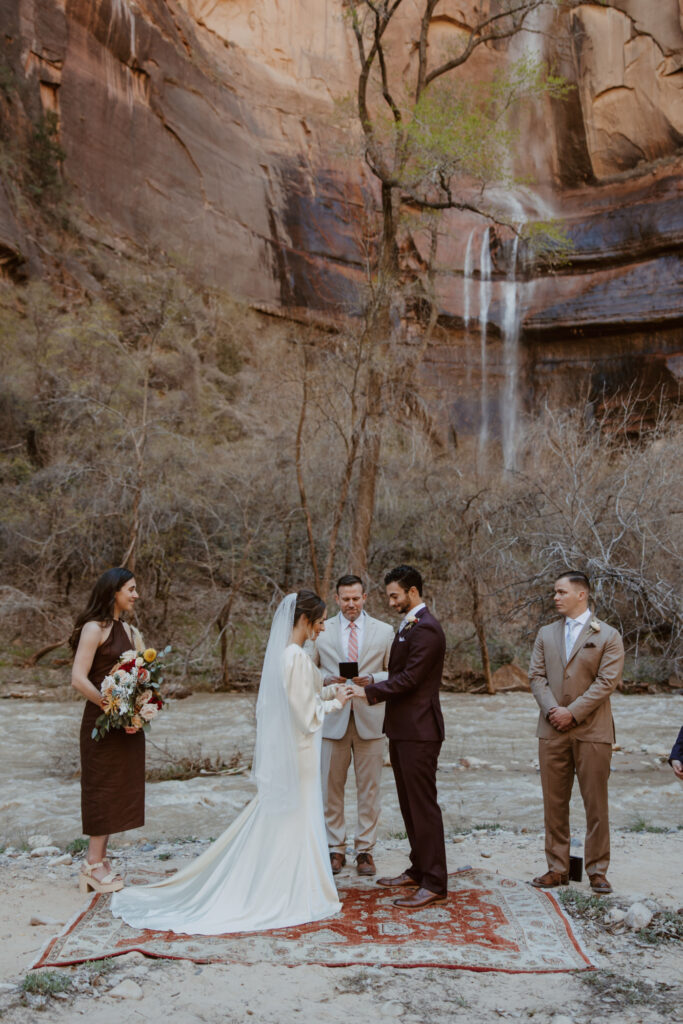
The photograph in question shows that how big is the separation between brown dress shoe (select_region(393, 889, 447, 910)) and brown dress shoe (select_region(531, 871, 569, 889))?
0.74 meters

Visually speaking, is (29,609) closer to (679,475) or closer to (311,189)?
(679,475)

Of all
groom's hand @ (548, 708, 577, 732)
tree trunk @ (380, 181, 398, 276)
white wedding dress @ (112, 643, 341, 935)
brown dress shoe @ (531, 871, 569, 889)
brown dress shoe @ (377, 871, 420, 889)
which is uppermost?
tree trunk @ (380, 181, 398, 276)

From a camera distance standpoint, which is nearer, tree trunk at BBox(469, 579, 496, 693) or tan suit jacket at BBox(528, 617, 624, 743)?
tan suit jacket at BBox(528, 617, 624, 743)

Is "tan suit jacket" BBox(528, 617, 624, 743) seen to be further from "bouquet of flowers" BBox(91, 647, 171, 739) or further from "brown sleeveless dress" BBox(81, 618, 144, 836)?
"brown sleeveless dress" BBox(81, 618, 144, 836)

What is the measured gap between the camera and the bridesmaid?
5.28 m

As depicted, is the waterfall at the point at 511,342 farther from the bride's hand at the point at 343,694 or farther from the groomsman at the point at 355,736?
the bride's hand at the point at 343,694

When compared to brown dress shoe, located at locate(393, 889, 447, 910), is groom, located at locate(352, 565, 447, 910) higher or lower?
Result: higher

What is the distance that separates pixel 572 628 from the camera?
5652 mm

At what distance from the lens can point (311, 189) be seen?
32938 millimetres

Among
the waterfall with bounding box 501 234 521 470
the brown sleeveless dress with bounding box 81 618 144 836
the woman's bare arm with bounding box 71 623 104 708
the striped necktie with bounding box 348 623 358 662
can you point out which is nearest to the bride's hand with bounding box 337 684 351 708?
the striped necktie with bounding box 348 623 358 662

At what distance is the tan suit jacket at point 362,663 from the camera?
5.82 meters

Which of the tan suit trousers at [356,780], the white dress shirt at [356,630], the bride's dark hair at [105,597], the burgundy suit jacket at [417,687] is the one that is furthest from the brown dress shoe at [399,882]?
the bride's dark hair at [105,597]

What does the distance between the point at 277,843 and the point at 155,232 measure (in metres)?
26.6

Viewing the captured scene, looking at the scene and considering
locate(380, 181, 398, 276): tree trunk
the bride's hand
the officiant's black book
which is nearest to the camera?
the bride's hand
